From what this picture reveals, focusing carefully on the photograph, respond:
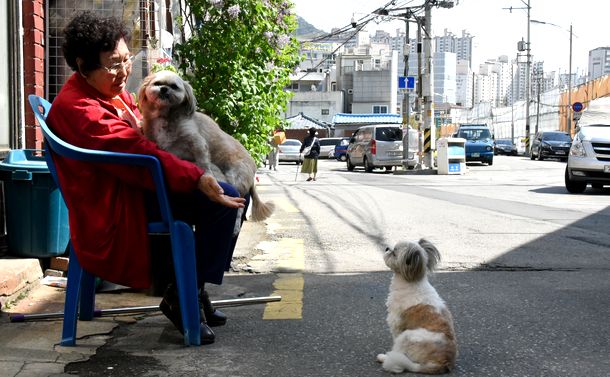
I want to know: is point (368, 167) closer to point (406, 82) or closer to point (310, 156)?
point (406, 82)

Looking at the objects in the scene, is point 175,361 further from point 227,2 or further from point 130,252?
point 227,2

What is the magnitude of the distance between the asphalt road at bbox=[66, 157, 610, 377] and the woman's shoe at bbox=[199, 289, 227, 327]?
83 millimetres

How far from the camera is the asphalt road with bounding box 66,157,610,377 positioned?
349 centimetres

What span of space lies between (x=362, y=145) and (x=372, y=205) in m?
17.3

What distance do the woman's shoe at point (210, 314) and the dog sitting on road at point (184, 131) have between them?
73 cm

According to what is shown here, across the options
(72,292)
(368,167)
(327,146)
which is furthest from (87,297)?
(327,146)

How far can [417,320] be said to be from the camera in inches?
128

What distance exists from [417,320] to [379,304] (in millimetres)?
1521

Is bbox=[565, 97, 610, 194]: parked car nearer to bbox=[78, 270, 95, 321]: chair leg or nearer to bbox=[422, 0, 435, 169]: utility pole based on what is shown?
bbox=[422, 0, 435, 169]: utility pole

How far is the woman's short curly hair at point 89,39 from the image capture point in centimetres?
371

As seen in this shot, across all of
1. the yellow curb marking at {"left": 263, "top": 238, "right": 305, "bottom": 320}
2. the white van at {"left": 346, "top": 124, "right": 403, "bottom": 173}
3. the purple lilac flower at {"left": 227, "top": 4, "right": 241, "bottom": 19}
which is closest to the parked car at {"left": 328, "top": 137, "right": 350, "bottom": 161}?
the white van at {"left": 346, "top": 124, "right": 403, "bottom": 173}

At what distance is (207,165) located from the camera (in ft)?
12.0

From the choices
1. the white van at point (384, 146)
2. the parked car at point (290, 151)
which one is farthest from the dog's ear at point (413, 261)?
the parked car at point (290, 151)

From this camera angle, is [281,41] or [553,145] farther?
[553,145]
